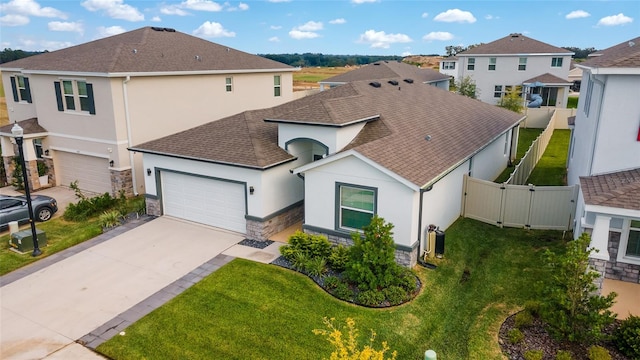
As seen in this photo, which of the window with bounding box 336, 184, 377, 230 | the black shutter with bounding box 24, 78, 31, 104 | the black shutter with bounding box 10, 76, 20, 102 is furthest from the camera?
the black shutter with bounding box 10, 76, 20, 102

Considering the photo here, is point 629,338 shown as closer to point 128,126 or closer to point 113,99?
point 128,126

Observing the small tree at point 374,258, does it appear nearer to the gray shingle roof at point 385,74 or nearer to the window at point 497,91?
the gray shingle roof at point 385,74

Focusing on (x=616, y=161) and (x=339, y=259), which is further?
(x=339, y=259)

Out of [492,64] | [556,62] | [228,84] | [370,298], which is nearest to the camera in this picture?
[370,298]

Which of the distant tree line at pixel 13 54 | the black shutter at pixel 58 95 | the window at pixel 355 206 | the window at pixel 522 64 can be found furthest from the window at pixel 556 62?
the distant tree line at pixel 13 54

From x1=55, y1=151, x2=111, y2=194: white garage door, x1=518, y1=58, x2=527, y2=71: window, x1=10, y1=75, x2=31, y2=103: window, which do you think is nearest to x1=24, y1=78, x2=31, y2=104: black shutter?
x1=10, y1=75, x2=31, y2=103: window

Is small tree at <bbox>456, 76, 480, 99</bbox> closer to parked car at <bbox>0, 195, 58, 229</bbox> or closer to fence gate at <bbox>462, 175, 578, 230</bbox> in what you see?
fence gate at <bbox>462, 175, 578, 230</bbox>

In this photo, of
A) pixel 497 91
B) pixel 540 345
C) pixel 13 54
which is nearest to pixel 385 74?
pixel 497 91
